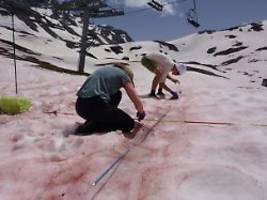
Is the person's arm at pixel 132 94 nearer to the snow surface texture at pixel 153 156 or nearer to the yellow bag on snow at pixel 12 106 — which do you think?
the snow surface texture at pixel 153 156

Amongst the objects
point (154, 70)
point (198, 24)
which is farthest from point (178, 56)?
point (154, 70)

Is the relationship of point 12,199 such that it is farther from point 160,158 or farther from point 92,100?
point 92,100

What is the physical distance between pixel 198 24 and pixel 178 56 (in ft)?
348

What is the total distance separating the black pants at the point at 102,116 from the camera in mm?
7652

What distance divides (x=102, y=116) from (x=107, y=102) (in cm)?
27

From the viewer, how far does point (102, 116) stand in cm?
768

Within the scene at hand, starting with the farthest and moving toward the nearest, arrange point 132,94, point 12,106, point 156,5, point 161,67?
1. point 156,5
2. point 161,67
3. point 12,106
4. point 132,94

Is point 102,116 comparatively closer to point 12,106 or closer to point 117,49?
point 12,106

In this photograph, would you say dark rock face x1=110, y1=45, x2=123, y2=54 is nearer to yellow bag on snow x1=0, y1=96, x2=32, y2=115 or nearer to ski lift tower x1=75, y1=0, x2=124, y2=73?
ski lift tower x1=75, y1=0, x2=124, y2=73

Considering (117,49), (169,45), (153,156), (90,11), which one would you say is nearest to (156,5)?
(90,11)

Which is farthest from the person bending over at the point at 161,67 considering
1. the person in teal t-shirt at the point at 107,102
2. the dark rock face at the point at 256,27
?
the dark rock face at the point at 256,27

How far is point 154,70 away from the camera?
13344 mm

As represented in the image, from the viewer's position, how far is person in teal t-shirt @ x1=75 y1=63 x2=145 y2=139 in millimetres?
7625

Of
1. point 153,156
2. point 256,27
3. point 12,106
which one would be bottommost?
point 256,27
